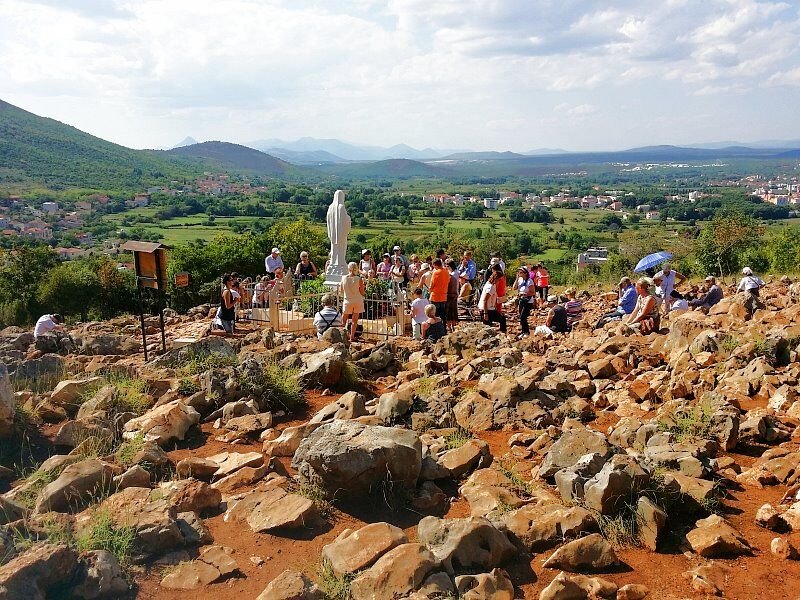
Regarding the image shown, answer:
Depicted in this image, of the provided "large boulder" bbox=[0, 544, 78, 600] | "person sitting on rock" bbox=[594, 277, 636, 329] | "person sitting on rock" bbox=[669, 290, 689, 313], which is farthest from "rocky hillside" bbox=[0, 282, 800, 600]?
"person sitting on rock" bbox=[594, 277, 636, 329]

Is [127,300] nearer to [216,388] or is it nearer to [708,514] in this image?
[216,388]

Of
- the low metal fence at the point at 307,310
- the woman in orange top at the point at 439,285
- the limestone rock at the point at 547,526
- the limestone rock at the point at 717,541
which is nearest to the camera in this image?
the limestone rock at the point at 717,541

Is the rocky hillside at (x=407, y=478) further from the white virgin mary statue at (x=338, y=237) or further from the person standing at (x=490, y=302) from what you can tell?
the white virgin mary statue at (x=338, y=237)

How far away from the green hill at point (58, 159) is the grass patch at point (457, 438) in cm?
12806

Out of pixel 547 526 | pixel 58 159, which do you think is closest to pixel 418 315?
pixel 547 526

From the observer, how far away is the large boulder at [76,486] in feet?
16.7

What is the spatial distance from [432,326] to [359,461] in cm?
614

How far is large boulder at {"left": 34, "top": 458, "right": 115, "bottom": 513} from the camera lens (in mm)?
5090

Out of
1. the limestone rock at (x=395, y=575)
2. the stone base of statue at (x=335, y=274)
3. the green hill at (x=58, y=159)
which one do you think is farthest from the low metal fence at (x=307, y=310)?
the green hill at (x=58, y=159)

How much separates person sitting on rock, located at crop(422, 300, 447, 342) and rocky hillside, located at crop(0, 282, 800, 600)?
2141 millimetres

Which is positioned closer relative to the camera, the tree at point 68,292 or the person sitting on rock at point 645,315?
the person sitting on rock at point 645,315

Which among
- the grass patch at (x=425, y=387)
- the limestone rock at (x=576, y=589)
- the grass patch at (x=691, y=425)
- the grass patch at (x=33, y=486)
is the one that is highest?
the grass patch at (x=33, y=486)

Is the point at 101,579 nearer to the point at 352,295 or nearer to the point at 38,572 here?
the point at 38,572

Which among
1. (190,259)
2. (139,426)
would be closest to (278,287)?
(139,426)
